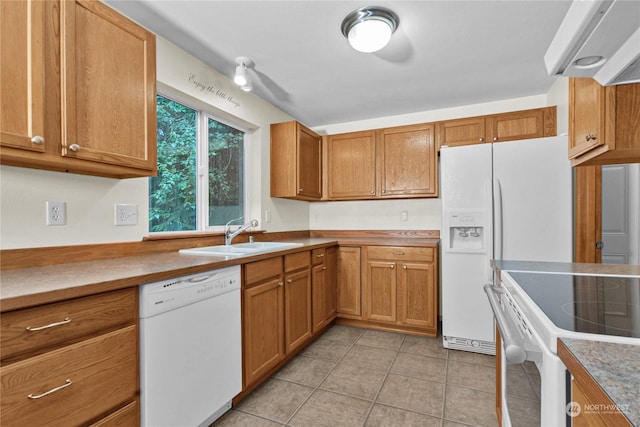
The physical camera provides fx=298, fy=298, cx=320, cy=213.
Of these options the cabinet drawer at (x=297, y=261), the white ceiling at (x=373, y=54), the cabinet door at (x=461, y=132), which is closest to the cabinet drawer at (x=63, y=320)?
the cabinet drawer at (x=297, y=261)

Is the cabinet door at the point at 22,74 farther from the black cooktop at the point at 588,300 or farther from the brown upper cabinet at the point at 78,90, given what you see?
the black cooktop at the point at 588,300

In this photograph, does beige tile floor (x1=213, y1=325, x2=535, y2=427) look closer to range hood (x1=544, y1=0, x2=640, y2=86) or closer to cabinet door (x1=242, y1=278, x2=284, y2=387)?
cabinet door (x1=242, y1=278, x2=284, y2=387)

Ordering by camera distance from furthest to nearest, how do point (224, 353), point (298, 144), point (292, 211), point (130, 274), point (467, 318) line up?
point (292, 211) → point (298, 144) → point (467, 318) → point (224, 353) → point (130, 274)

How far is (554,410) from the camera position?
625 mm

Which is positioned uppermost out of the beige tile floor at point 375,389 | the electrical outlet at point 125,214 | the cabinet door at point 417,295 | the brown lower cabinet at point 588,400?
the electrical outlet at point 125,214

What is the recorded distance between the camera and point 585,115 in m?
1.32

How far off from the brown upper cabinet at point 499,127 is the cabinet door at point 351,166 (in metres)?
0.75

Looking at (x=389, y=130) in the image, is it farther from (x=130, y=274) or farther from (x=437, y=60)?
(x=130, y=274)

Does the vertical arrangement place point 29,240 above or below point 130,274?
above

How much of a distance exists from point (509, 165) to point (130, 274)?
2.62 metres

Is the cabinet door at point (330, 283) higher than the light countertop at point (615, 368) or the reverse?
the reverse

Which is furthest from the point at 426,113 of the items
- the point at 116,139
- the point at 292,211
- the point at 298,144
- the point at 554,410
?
the point at 554,410

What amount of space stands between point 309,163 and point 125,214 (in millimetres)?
1933

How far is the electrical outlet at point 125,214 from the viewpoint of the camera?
5.56ft
